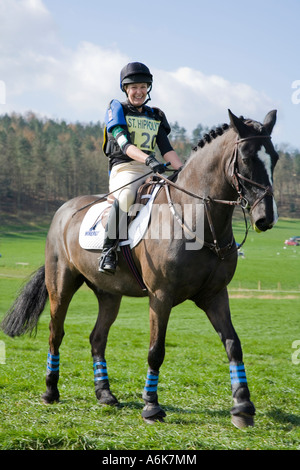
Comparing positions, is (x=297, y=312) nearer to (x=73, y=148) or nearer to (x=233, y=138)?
(x=233, y=138)

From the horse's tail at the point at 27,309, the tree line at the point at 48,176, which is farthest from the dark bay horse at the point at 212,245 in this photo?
the tree line at the point at 48,176

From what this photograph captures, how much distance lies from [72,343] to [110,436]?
9.15 m

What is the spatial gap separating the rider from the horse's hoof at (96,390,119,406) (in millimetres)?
1805

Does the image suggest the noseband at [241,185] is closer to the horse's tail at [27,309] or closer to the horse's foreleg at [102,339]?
the horse's foreleg at [102,339]

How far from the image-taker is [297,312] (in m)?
31.4

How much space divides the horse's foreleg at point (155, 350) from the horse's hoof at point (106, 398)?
3.02 ft

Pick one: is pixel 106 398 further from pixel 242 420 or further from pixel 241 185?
pixel 241 185

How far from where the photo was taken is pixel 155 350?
611 cm

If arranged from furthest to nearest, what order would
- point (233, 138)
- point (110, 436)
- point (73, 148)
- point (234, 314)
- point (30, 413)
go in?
point (73, 148) → point (234, 314) → point (30, 413) → point (233, 138) → point (110, 436)

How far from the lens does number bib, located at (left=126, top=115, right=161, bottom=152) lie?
269 inches

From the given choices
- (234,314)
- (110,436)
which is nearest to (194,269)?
(110,436)

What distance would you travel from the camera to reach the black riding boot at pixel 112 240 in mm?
6527

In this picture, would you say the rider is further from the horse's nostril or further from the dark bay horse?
the horse's nostril

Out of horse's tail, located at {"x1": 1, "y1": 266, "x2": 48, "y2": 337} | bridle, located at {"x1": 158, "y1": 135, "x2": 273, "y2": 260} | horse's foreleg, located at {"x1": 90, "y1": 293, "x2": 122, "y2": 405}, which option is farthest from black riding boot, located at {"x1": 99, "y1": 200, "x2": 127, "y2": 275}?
horse's tail, located at {"x1": 1, "y1": 266, "x2": 48, "y2": 337}
